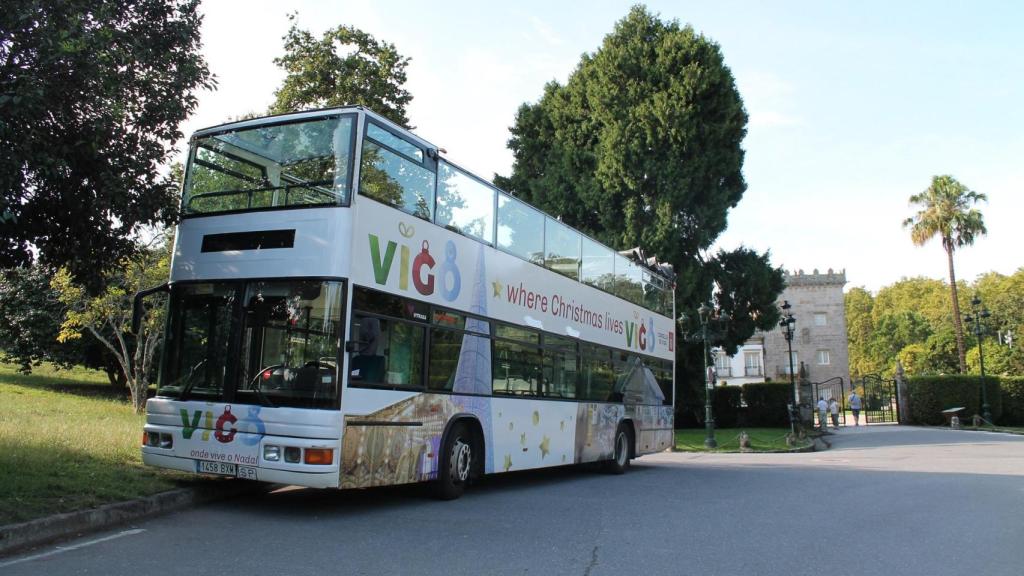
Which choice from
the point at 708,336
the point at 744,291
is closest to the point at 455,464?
the point at 708,336

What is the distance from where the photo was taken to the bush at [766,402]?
1462 inches

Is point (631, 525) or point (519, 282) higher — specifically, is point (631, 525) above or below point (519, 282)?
below

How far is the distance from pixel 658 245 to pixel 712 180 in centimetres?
360

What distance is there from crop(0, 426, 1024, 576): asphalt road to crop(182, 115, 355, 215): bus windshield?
11.3 ft

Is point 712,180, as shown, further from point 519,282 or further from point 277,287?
point 277,287

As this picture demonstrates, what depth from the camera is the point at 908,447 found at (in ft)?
76.5

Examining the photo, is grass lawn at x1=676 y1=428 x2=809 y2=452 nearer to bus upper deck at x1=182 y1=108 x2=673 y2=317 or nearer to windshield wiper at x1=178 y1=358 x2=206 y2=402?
bus upper deck at x1=182 y1=108 x2=673 y2=317

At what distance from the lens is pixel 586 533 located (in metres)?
7.50

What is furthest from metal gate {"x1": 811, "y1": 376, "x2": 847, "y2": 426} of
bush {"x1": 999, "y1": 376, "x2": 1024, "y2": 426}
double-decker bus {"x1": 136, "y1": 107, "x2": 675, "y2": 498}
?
double-decker bus {"x1": 136, "y1": 107, "x2": 675, "y2": 498}

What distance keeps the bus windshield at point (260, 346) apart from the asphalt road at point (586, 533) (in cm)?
128

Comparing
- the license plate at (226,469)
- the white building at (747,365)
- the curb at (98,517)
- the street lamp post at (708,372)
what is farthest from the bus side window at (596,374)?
the white building at (747,365)

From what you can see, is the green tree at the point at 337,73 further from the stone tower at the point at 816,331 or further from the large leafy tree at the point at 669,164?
the stone tower at the point at 816,331

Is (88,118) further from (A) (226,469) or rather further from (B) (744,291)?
(B) (744,291)

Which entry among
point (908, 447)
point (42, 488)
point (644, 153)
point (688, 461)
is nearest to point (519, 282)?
point (42, 488)
